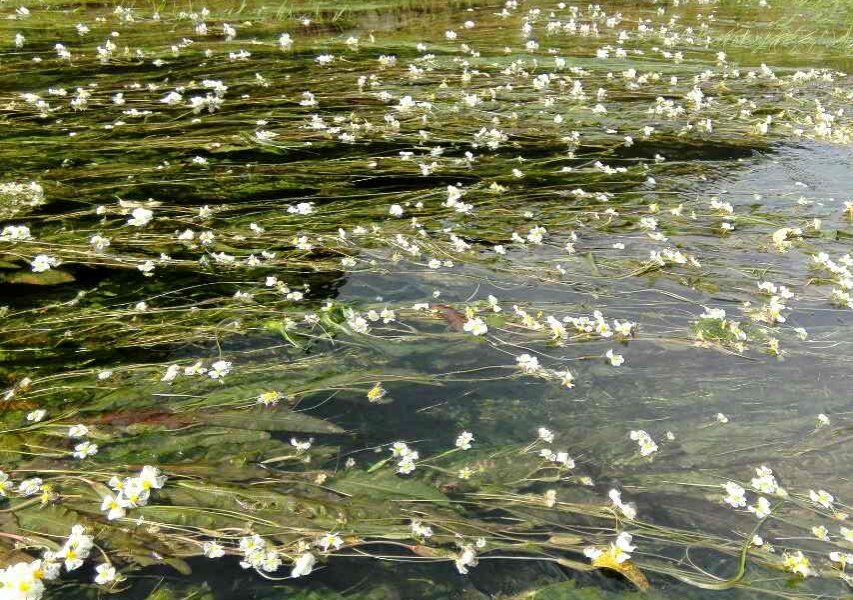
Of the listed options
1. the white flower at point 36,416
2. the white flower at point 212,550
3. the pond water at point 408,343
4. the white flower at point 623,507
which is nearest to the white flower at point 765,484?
the pond water at point 408,343

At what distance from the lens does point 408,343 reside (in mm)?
3111

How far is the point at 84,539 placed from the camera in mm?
1896

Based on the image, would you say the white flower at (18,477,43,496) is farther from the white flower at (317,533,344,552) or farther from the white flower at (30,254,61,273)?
the white flower at (30,254,61,273)

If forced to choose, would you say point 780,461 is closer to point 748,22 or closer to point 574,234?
point 574,234

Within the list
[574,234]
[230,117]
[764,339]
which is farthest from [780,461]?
[230,117]

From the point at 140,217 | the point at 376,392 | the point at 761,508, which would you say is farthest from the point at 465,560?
the point at 140,217

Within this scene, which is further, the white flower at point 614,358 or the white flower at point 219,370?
the white flower at point 614,358

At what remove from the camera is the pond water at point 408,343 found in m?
2.10

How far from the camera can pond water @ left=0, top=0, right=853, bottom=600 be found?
2102 mm

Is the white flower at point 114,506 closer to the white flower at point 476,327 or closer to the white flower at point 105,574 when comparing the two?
the white flower at point 105,574

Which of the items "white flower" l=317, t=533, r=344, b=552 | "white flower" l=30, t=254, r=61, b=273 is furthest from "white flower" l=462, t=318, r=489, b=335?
"white flower" l=30, t=254, r=61, b=273

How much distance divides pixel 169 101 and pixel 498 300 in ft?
13.1

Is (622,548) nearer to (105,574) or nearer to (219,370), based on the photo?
(105,574)

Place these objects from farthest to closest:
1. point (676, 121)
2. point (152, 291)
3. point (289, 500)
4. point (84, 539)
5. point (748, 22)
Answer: point (748, 22), point (676, 121), point (152, 291), point (289, 500), point (84, 539)
